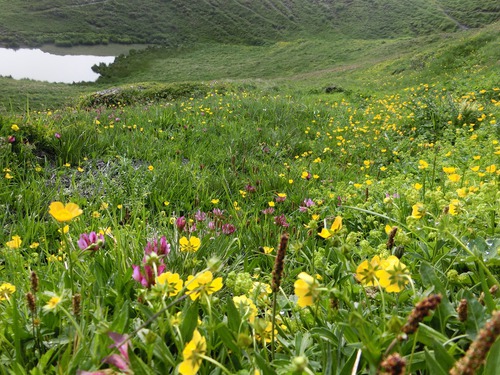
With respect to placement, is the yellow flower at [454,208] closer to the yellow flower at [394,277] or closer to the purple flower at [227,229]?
the yellow flower at [394,277]

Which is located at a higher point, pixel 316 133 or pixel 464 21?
pixel 464 21

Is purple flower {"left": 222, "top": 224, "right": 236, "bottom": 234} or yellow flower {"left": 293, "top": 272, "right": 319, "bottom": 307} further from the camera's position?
purple flower {"left": 222, "top": 224, "right": 236, "bottom": 234}

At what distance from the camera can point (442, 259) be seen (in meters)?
1.58

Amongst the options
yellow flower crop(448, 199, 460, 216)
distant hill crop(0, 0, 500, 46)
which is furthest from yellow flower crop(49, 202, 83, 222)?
distant hill crop(0, 0, 500, 46)

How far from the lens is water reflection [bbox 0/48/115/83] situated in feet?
143

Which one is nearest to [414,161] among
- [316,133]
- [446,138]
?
[446,138]

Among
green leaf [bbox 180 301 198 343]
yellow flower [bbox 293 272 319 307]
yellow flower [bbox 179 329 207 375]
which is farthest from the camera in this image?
green leaf [bbox 180 301 198 343]

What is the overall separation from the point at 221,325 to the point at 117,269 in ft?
3.01

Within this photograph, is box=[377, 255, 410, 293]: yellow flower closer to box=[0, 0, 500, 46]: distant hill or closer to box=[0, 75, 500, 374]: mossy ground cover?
box=[0, 75, 500, 374]: mossy ground cover

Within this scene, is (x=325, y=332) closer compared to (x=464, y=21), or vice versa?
(x=325, y=332)

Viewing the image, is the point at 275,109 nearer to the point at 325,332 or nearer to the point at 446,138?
the point at 446,138

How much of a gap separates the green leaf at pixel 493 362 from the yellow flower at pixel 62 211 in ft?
3.93

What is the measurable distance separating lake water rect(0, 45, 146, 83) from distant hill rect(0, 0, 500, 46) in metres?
2.95

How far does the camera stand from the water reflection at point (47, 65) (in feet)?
143
